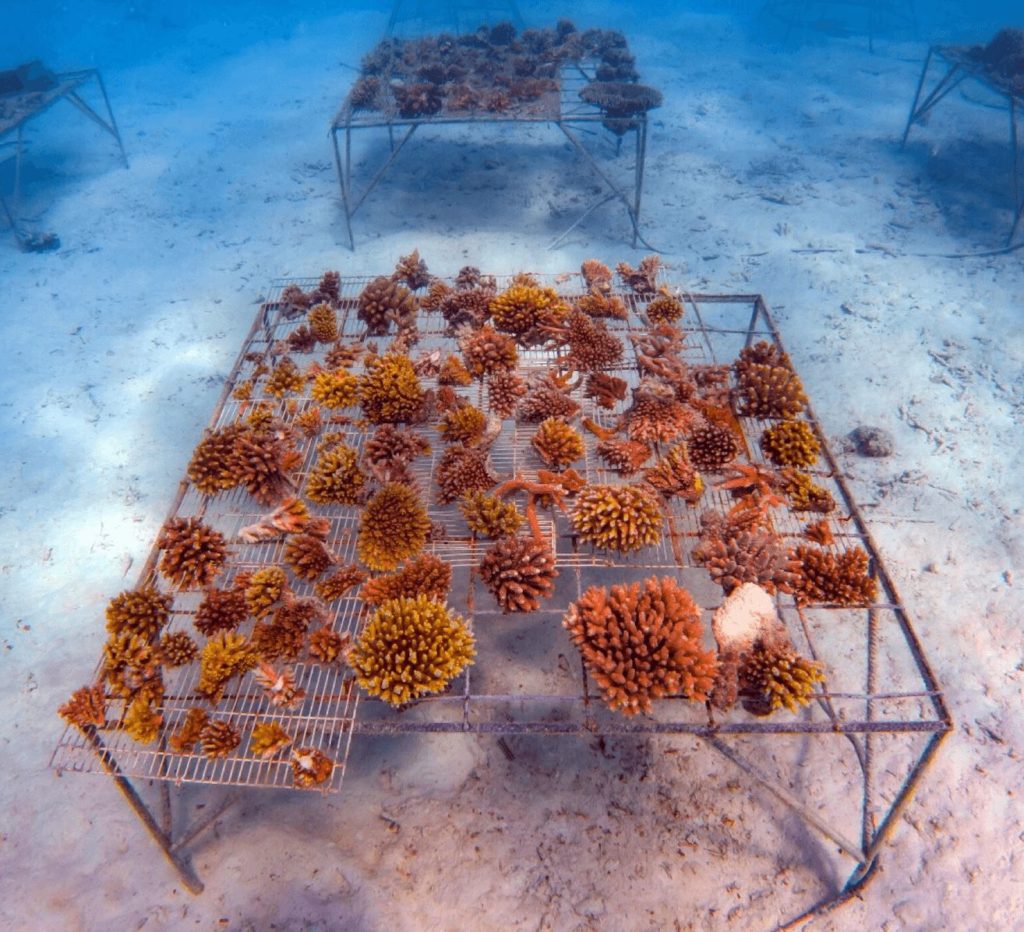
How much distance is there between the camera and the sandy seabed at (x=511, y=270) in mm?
4711

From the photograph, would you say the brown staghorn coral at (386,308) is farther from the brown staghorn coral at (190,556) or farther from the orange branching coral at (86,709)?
the orange branching coral at (86,709)

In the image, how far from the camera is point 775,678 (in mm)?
3957

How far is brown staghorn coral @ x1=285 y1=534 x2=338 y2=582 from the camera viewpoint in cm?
459

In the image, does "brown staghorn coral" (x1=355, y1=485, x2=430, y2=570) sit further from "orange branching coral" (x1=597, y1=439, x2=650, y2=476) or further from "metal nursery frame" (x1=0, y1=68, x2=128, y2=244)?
"metal nursery frame" (x1=0, y1=68, x2=128, y2=244)

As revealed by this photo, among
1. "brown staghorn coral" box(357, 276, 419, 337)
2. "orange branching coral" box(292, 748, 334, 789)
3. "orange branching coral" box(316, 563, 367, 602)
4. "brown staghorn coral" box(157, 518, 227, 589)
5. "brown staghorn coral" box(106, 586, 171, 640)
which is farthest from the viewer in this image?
"brown staghorn coral" box(357, 276, 419, 337)

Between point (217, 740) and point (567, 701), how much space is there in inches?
105

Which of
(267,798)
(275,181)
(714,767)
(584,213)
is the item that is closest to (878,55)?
(584,213)

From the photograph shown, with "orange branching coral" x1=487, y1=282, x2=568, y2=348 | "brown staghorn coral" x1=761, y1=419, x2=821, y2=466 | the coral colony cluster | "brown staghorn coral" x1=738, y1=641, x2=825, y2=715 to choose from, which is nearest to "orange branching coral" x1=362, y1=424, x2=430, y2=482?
the coral colony cluster

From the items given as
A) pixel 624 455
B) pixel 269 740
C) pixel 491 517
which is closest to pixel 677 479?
pixel 624 455

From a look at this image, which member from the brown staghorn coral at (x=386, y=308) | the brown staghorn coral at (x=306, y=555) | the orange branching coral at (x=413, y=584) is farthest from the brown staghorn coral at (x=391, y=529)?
the brown staghorn coral at (x=386, y=308)

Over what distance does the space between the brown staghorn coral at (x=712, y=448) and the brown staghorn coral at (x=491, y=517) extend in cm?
183

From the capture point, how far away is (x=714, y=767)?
5395 mm

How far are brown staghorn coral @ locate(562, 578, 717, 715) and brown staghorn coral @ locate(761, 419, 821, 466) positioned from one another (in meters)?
2.17

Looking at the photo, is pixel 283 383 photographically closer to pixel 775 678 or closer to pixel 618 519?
pixel 618 519
